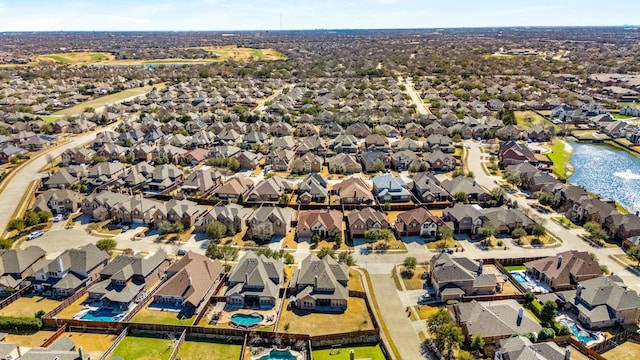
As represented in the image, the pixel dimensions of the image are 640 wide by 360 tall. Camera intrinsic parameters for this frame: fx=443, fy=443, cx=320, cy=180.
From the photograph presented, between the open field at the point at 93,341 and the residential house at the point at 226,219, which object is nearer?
the open field at the point at 93,341

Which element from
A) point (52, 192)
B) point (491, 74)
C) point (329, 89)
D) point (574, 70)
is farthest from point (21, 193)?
→ point (574, 70)

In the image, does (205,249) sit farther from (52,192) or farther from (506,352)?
(506,352)

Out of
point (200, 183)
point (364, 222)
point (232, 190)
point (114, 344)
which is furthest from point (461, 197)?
point (114, 344)

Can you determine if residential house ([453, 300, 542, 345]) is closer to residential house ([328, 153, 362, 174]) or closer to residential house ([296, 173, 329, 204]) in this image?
residential house ([296, 173, 329, 204])

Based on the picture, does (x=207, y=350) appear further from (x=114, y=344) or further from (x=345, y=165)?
(x=345, y=165)

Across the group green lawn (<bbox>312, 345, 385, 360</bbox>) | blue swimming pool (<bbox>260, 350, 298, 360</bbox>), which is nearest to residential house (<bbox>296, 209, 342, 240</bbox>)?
green lawn (<bbox>312, 345, 385, 360</bbox>)

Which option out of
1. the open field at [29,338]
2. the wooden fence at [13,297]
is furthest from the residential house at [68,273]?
the open field at [29,338]

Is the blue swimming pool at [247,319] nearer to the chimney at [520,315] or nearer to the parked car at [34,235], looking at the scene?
the chimney at [520,315]
